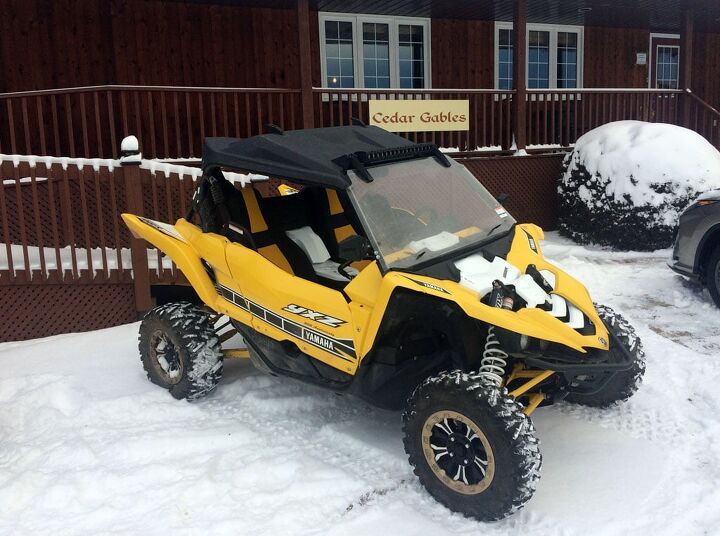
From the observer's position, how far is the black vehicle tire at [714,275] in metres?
6.23

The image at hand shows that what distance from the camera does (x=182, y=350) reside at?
4535mm

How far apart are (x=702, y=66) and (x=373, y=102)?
10.3 m

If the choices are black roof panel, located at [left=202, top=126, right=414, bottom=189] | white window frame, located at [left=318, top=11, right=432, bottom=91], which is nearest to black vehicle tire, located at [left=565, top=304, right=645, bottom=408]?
black roof panel, located at [left=202, top=126, right=414, bottom=189]

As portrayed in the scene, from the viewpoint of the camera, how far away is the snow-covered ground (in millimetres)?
3174

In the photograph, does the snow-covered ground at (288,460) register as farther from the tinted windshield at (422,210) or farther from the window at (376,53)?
the window at (376,53)

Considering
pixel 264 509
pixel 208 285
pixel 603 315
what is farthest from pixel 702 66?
pixel 264 509

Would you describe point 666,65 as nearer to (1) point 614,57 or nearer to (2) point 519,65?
(1) point 614,57

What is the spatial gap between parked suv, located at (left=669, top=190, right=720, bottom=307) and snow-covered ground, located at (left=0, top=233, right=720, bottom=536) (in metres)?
1.26

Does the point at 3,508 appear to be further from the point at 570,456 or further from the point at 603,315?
the point at 603,315

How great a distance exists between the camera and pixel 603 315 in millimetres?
4156

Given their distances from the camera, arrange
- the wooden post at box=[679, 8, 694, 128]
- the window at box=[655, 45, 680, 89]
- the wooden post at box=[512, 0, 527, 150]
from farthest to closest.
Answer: the window at box=[655, 45, 680, 89] → the wooden post at box=[679, 8, 694, 128] → the wooden post at box=[512, 0, 527, 150]

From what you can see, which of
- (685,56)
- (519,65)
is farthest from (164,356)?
(685,56)

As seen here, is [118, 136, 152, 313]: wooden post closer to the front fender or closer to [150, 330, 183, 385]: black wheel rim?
[150, 330, 183, 385]: black wheel rim

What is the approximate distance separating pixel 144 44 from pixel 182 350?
7924 mm
